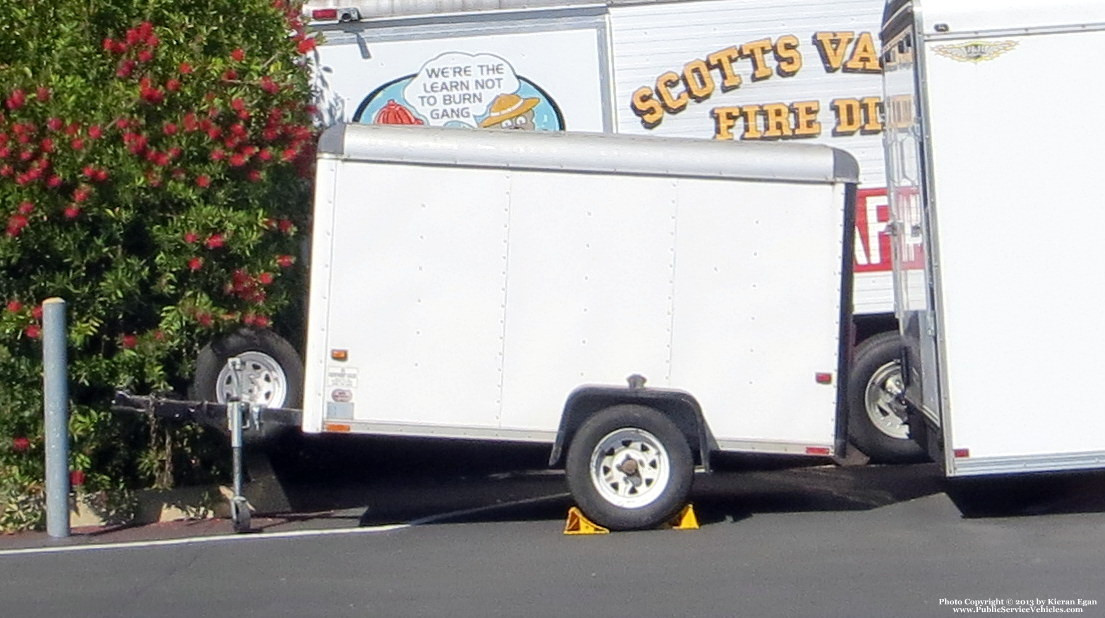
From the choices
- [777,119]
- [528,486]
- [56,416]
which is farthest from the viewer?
[777,119]

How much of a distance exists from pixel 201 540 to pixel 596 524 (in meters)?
2.38

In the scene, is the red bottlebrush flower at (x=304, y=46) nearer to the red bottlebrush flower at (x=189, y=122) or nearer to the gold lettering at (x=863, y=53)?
the red bottlebrush flower at (x=189, y=122)

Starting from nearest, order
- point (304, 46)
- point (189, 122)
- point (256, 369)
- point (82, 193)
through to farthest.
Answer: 1. point (82, 193)
2. point (189, 122)
3. point (256, 369)
4. point (304, 46)

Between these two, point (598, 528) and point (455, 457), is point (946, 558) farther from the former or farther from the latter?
point (455, 457)

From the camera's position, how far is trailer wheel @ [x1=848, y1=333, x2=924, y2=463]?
11.0 meters

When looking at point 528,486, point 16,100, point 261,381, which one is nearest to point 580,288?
point 261,381

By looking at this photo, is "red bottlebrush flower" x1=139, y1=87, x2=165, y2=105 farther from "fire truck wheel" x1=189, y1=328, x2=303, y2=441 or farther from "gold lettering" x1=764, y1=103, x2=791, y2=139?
"gold lettering" x1=764, y1=103, x2=791, y2=139

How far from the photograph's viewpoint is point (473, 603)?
7.70 meters

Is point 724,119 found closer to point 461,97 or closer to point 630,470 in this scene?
point 461,97

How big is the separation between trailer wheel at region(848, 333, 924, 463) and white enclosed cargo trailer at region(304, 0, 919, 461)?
24 cm

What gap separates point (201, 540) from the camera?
9.49 metres

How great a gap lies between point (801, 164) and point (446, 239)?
2.09m

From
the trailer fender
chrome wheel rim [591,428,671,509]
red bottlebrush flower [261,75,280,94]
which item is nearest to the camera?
the trailer fender
